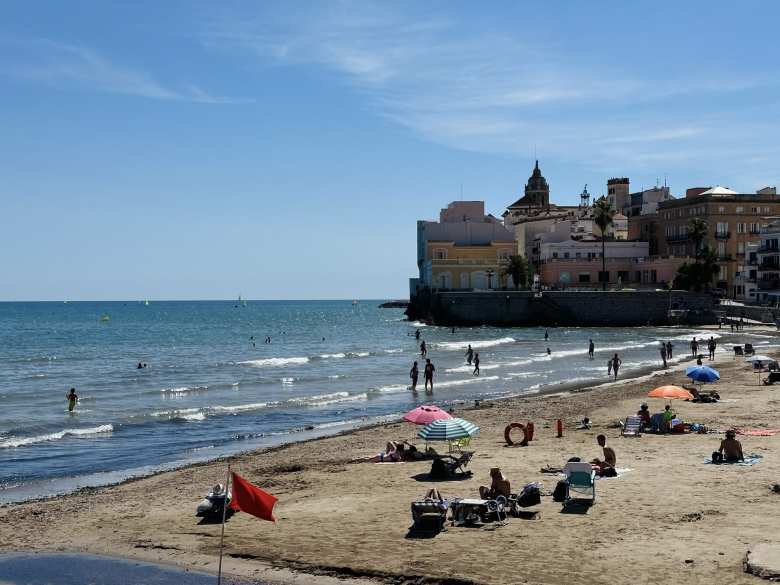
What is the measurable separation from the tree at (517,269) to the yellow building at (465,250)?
2088mm

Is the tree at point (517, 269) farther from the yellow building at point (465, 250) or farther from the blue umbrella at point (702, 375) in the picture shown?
the blue umbrella at point (702, 375)

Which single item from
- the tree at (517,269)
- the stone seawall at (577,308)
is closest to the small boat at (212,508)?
the stone seawall at (577,308)

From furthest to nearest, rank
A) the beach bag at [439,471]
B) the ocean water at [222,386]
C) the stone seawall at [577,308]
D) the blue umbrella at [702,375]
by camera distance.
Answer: the stone seawall at [577,308] → the blue umbrella at [702,375] → the ocean water at [222,386] → the beach bag at [439,471]

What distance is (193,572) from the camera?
13.3 meters

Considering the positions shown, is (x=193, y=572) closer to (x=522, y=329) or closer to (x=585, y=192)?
(x=522, y=329)

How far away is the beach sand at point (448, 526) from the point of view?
41.5ft

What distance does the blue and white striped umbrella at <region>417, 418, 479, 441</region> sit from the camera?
1959 centimetres

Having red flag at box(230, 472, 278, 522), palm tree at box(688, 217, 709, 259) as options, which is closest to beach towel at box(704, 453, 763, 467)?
red flag at box(230, 472, 278, 522)

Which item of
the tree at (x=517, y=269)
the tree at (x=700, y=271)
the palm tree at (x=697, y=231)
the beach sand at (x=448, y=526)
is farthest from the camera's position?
the tree at (x=517, y=269)

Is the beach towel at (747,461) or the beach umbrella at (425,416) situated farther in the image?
the beach umbrella at (425,416)

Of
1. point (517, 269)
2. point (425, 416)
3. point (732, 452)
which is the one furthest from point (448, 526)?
point (517, 269)

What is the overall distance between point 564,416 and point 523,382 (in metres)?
16.4

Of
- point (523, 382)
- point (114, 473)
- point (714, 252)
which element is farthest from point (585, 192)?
point (114, 473)

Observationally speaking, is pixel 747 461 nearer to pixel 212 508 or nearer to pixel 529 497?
pixel 529 497
